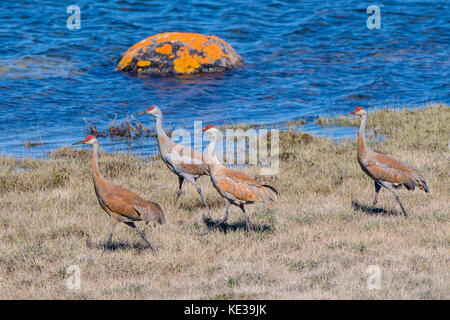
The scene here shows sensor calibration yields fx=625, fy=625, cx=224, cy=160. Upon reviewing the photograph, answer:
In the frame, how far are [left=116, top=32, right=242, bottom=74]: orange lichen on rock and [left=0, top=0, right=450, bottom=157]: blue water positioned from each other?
472 mm

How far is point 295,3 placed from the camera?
31266 mm

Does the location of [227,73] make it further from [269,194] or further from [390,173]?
[269,194]

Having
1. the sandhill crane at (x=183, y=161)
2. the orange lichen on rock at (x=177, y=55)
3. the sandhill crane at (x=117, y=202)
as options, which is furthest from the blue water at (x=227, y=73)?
the sandhill crane at (x=117, y=202)

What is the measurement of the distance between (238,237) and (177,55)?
12635 millimetres

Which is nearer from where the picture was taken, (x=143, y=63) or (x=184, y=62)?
(x=184, y=62)

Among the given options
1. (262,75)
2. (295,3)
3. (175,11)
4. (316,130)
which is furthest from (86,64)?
(295,3)

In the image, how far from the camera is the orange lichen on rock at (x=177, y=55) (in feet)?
66.1

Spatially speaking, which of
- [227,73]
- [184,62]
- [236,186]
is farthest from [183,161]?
[227,73]

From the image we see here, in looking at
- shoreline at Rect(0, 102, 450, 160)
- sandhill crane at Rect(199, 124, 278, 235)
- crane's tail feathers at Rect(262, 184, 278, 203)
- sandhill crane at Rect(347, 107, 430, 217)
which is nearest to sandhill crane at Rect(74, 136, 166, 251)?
sandhill crane at Rect(199, 124, 278, 235)

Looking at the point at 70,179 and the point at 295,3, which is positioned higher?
the point at 295,3

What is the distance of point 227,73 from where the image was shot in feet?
68.0

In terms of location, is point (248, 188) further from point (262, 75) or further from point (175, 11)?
point (175, 11)

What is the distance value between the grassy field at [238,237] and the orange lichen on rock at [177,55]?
27.5 feet

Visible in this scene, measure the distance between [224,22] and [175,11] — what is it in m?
2.83
